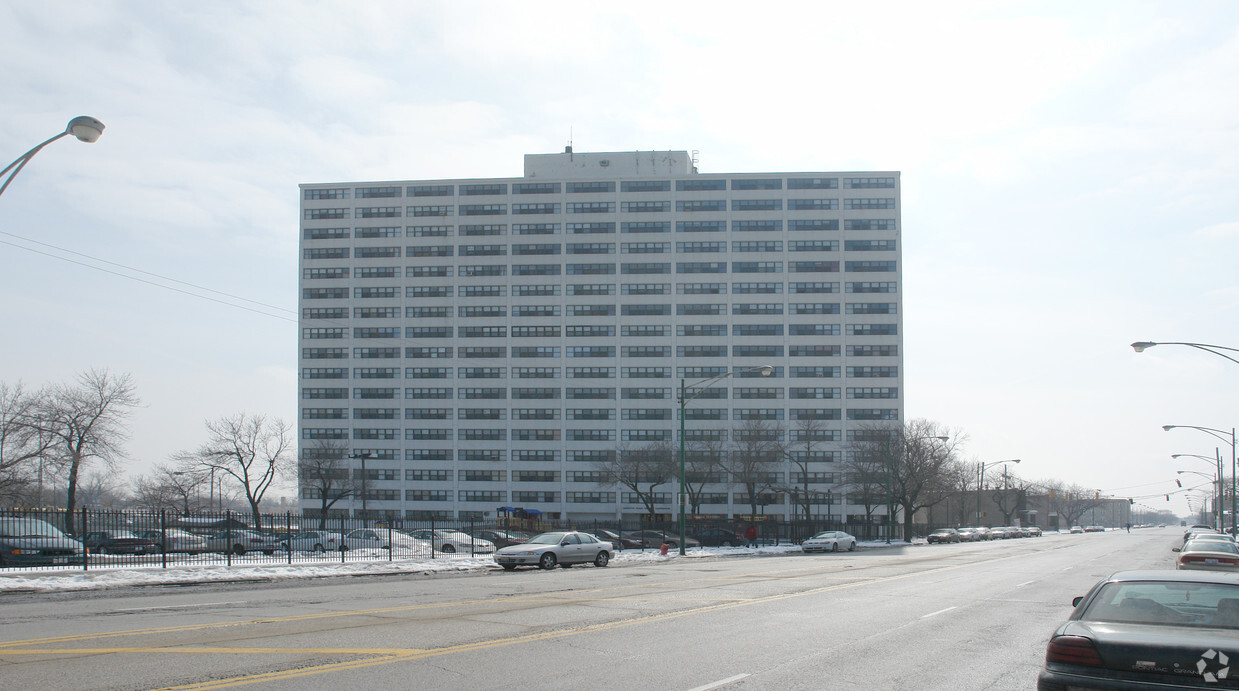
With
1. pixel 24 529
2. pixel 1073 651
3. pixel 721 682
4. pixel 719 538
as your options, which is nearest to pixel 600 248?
pixel 719 538

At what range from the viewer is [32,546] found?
97.1ft

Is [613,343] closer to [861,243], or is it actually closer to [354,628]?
[861,243]

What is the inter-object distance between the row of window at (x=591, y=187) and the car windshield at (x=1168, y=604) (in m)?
108

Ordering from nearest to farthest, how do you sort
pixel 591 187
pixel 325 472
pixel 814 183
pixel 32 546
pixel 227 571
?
pixel 227 571 → pixel 32 546 → pixel 325 472 → pixel 814 183 → pixel 591 187

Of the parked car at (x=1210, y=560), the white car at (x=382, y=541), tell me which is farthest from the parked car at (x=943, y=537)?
the parked car at (x=1210, y=560)

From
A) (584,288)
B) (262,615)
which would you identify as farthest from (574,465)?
(262,615)

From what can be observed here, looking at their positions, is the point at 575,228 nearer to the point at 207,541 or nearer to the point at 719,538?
the point at 719,538

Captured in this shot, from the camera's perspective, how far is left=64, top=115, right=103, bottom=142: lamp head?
56.9 ft

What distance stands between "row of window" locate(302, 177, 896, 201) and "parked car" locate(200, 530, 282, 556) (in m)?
72.1

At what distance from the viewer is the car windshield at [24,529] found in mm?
29844

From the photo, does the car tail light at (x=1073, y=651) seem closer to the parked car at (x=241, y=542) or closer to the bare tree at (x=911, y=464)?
the parked car at (x=241, y=542)

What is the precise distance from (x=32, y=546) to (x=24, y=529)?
3.29 ft

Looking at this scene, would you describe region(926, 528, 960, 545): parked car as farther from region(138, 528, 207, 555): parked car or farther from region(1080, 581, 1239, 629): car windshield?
region(1080, 581, 1239, 629): car windshield

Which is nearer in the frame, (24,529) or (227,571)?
(227,571)
